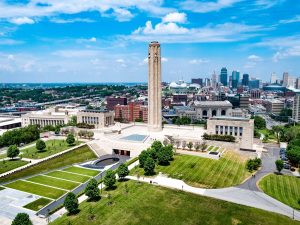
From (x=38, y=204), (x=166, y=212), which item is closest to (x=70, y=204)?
(x=38, y=204)

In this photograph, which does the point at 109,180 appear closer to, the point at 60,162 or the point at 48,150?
the point at 60,162

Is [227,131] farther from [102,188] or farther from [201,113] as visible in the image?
[201,113]

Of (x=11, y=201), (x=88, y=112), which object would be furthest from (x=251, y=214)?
(x=88, y=112)

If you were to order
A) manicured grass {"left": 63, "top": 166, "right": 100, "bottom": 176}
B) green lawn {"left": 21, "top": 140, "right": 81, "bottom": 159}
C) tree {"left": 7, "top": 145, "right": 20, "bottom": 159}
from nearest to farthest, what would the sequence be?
manicured grass {"left": 63, "top": 166, "right": 100, "bottom": 176}
tree {"left": 7, "top": 145, "right": 20, "bottom": 159}
green lawn {"left": 21, "top": 140, "right": 81, "bottom": 159}

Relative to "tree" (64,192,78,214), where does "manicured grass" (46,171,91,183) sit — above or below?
below

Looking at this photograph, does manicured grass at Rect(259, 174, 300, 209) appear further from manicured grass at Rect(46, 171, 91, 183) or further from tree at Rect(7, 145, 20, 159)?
tree at Rect(7, 145, 20, 159)

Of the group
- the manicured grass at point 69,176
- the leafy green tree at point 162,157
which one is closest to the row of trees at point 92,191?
the manicured grass at point 69,176

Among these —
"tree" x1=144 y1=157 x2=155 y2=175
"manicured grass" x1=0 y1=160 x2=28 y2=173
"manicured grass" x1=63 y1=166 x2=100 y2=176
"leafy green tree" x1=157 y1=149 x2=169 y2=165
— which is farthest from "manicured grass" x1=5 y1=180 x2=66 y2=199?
"leafy green tree" x1=157 y1=149 x2=169 y2=165
